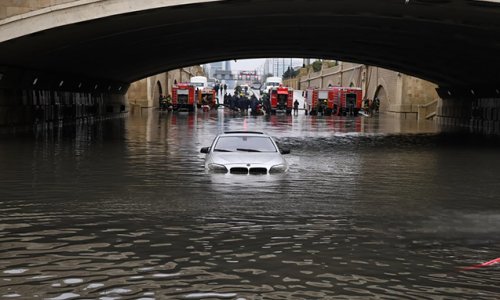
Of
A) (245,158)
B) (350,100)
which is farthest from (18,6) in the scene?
(350,100)

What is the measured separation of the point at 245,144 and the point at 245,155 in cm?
81

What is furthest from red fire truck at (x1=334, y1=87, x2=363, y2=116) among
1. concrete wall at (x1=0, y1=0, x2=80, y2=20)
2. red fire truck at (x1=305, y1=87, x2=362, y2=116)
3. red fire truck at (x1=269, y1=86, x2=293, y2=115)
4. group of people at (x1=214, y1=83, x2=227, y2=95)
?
concrete wall at (x1=0, y1=0, x2=80, y2=20)

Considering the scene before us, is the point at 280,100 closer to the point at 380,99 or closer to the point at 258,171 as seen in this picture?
the point at 380,99

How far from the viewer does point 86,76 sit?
46750 millimetres

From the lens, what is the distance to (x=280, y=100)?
248 feet

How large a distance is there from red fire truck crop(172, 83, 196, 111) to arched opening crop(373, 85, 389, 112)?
74.4 ft

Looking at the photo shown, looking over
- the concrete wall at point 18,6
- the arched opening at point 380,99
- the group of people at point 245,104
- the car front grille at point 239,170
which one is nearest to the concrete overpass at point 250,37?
the concrete wall at point 18,6

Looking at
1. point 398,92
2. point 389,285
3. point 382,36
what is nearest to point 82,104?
point 382,36

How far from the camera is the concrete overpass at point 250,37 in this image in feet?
76.5

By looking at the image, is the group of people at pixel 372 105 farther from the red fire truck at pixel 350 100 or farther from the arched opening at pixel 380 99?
the red fire truck at pixel 350 100

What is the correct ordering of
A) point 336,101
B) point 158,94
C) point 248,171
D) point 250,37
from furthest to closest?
Answer: point 158,94, point 336,101, point 250,37, point 248,171

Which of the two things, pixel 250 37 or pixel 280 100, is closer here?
pixel 250 37

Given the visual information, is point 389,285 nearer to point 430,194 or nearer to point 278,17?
point 430,194

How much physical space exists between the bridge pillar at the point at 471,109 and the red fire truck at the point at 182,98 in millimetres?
27065
